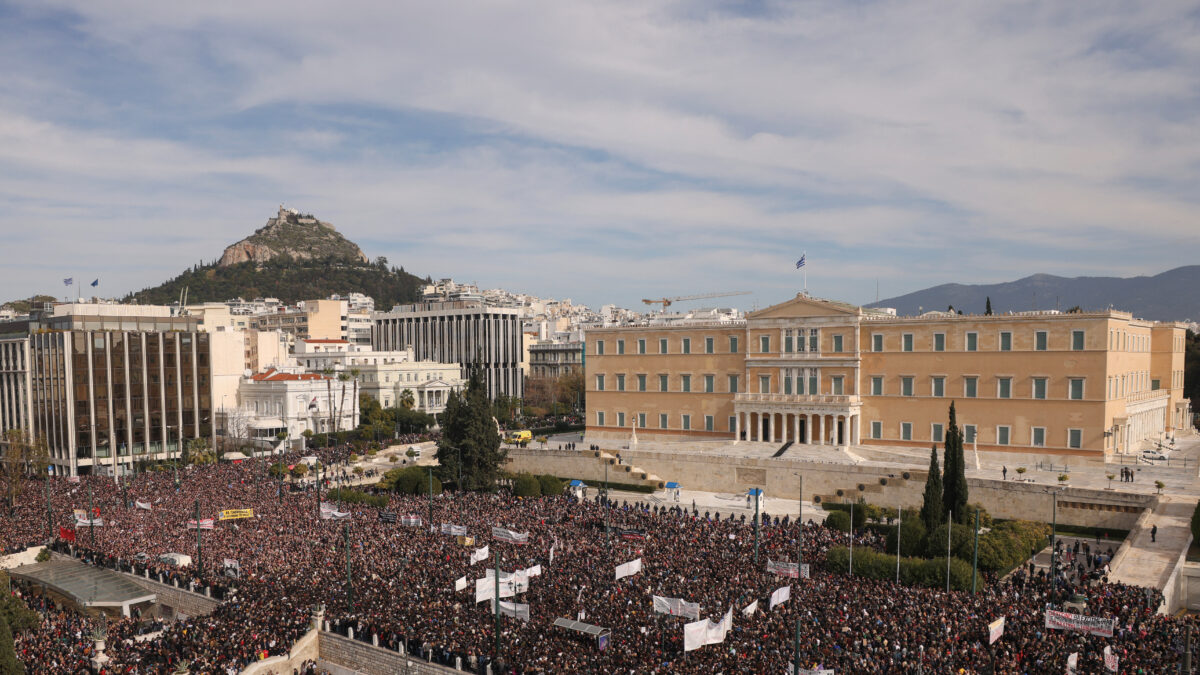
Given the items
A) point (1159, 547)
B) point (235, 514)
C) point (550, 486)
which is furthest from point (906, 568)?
point (235, 514)

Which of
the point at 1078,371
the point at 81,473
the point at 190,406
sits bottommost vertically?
the point at 81,473

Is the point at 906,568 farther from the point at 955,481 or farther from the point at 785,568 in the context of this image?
the point at 955,481

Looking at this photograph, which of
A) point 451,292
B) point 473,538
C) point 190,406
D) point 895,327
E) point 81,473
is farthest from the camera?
point 451,292

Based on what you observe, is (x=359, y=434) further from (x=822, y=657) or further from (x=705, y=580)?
(x=822, y=657)

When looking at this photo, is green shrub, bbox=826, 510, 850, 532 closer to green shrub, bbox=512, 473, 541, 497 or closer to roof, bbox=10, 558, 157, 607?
green shrub, bbox=512, 473, 541, 497

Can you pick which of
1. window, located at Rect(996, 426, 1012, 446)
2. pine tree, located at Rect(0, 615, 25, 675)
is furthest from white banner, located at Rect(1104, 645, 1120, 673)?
window, located at Rect(996, 426, 1012, 446)

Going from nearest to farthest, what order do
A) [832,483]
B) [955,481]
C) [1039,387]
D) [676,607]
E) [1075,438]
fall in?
[676,607], [955,481], [832,483], [1075,438], [1039,387]

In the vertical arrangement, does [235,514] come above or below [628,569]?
below

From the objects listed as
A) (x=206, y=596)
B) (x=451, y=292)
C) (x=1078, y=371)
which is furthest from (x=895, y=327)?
(x=451, y=292)
